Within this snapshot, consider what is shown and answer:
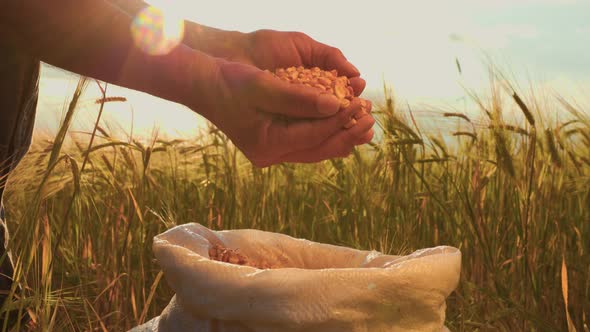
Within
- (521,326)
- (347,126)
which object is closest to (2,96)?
(347,126)

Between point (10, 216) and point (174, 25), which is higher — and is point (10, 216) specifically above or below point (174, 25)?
below

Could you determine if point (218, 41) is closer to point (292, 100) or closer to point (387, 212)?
point (292, 100)

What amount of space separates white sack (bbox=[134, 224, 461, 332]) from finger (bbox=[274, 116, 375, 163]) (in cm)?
20

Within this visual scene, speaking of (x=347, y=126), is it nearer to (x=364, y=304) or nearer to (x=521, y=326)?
(x=364, y=304)

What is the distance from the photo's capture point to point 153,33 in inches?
47.4

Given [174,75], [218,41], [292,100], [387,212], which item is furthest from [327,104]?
[387,212]

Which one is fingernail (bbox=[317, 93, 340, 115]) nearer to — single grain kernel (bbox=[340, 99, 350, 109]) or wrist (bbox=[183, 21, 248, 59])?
single grain kernel (bbox=[340, 99, 350, 109])

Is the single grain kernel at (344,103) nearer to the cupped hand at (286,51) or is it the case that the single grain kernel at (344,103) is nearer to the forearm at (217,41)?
the cupped hand at (286,51)

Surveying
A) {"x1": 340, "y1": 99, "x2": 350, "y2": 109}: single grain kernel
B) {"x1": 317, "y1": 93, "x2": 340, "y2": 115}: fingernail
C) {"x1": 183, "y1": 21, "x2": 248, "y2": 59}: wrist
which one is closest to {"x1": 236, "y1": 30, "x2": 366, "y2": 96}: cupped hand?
{"x1": 183, "y1": 21, "x2": 248, "y2": 59}: wrist

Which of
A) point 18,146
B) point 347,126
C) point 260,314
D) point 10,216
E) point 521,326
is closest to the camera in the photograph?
point 260,314

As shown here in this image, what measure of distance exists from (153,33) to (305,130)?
290 mm

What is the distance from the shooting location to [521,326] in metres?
1.76

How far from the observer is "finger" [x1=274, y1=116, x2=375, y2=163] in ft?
4.17

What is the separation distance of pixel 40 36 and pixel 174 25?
0.31m
